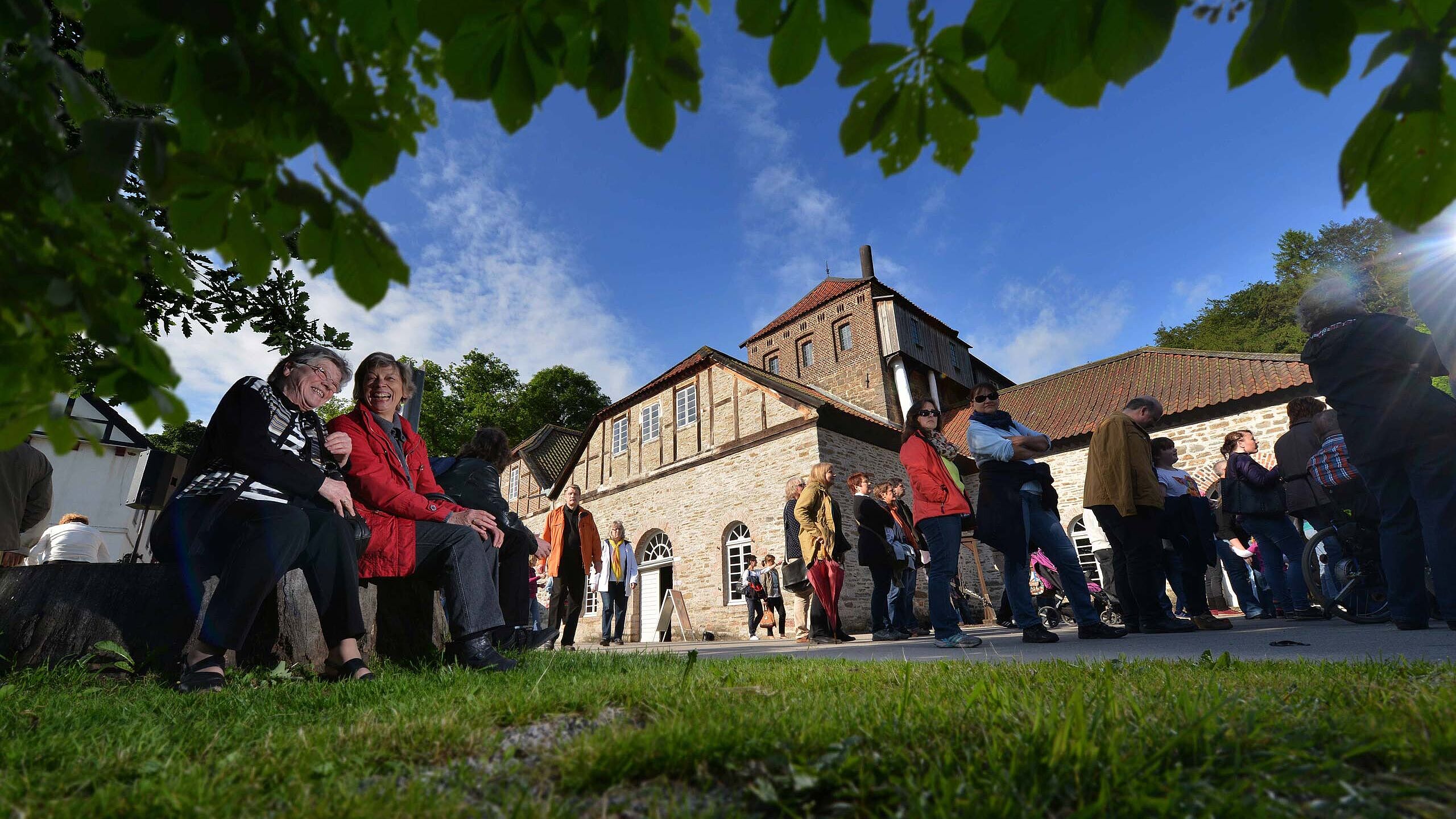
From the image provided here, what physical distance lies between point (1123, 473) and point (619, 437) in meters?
17.2

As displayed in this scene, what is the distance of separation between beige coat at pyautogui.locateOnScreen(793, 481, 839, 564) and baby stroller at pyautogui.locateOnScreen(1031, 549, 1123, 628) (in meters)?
4.08

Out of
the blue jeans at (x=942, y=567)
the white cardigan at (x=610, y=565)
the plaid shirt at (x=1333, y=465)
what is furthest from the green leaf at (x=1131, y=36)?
the white cardigan at (x=610, y=565)

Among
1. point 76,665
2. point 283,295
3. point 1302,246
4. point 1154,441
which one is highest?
point 1302,246

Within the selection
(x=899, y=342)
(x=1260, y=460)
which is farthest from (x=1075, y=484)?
(x=899, y=342)

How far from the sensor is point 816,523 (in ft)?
24.1

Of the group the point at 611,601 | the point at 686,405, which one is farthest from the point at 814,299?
the point at 611,601

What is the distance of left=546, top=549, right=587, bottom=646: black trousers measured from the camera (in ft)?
25.1

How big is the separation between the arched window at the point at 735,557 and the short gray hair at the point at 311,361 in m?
13.1

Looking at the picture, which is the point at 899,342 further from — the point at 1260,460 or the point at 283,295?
the point at 283,295

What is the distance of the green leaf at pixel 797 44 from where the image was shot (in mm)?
1182

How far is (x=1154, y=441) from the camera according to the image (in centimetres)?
648

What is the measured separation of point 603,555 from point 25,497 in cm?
735

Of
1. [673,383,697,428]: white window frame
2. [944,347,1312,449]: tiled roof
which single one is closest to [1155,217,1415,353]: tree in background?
[944,347,1312,449]: tiled roof

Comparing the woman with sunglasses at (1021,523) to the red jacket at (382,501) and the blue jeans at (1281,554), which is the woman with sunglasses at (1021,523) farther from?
the red jacket at (382,501)
